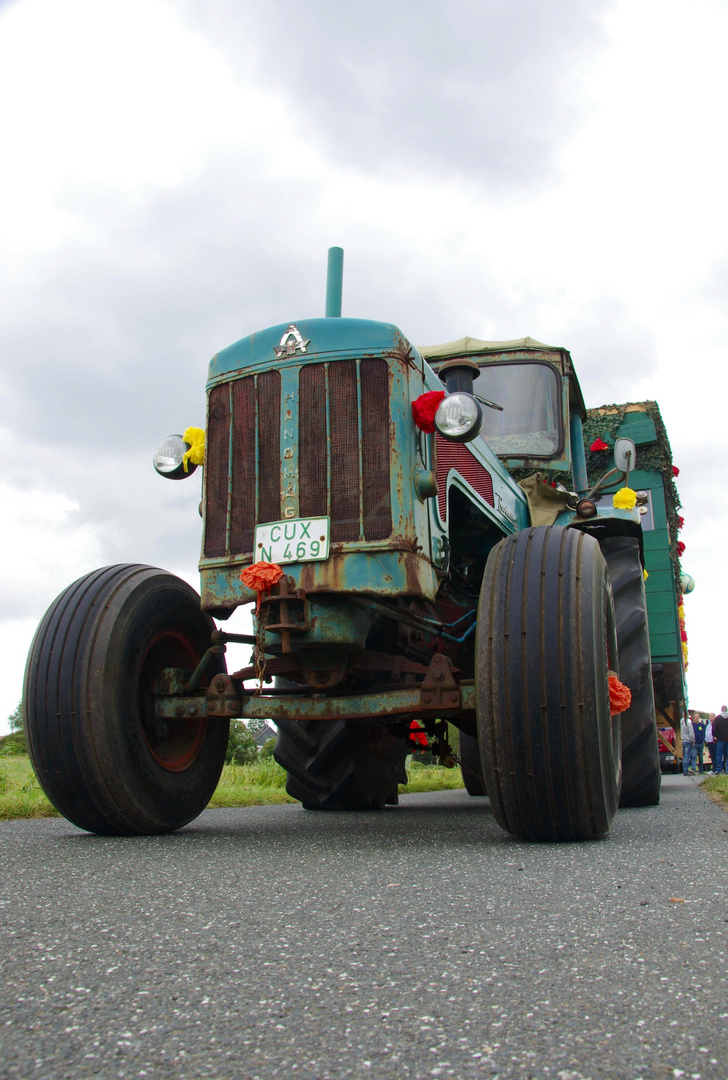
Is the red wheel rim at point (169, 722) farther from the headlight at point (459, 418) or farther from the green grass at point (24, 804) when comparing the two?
the headlight at point (459, 418)

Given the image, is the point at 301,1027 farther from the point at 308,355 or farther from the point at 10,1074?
the point at 308,355

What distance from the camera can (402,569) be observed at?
3637 millimetres

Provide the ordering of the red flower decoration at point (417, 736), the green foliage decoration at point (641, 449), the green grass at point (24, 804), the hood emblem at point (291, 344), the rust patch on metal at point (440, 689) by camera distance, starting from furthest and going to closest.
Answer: the green foliage decoration at point (641, 449)
the red flower decoration at point (417, 736)
the green grass at point (24, 804)
the hood emblem at point (291, 344)
the rust patch on metal at point (440, 689)

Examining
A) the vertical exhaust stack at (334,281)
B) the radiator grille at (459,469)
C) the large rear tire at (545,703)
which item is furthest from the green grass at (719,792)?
the vertical exhaust stack at (334,281)

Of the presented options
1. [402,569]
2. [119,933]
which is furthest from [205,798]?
[119,933]

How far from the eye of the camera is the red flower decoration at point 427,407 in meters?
3.81

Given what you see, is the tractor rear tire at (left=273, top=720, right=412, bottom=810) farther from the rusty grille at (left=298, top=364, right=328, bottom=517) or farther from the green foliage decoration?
the green foliage decoration

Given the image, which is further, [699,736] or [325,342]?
[699,736]

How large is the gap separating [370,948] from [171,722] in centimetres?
269

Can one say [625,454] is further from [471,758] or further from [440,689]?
[471,758]

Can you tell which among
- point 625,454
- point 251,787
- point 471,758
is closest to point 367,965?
point 625,454

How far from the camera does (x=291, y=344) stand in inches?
156

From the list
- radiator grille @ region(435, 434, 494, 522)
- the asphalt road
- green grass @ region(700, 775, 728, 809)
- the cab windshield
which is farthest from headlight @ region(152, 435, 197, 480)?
green grass @ region(700, 775, 728, 809)

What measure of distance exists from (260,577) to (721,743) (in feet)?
45.9
